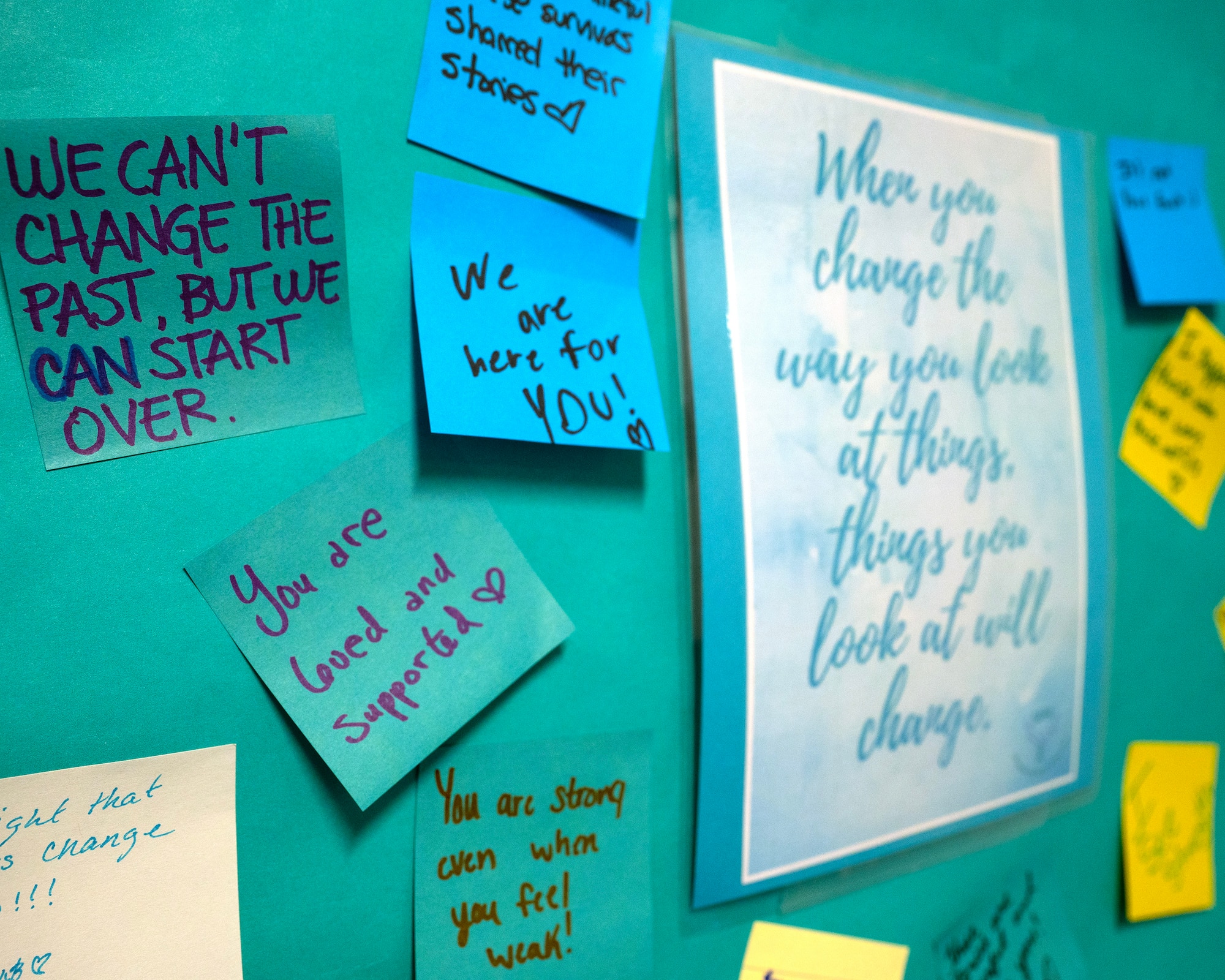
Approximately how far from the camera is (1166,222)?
0.68m

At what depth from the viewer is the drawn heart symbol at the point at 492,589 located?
16.6 inches

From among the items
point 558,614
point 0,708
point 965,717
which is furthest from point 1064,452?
point 0,708

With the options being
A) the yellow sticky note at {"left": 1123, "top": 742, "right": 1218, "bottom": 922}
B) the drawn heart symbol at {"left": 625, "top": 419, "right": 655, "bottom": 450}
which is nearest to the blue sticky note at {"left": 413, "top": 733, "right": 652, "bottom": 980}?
the drawn heart symbol at {"left": 625, "top": 419, "right": 655, "bottom": 450}

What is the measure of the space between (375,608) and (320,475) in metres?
0.07

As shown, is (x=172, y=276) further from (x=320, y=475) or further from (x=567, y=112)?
(x=567, y=112)

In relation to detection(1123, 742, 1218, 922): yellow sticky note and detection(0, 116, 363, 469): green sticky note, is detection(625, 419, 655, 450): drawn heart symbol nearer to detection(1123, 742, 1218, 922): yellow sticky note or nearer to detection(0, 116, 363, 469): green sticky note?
detection(0, 116, 363, 469): green sticky note

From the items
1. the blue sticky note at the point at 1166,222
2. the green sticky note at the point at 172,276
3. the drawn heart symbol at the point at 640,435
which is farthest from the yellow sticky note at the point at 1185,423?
the green sticky note at the point at 172,276

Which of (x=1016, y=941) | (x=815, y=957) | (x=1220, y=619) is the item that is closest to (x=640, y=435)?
(x=815, y=957)

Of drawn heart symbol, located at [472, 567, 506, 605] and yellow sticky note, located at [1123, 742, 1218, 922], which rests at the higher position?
drawn heart symbol, located at [472, 567, 506, 605]

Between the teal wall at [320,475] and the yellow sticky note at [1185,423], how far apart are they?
0.78 ft

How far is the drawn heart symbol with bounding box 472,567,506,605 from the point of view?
1.38 ft

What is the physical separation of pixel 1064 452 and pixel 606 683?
1.29 feet

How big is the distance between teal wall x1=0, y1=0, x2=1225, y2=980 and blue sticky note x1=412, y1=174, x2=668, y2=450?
16 mm

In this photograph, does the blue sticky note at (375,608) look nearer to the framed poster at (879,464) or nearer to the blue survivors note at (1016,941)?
the framed poster at (879,464)
